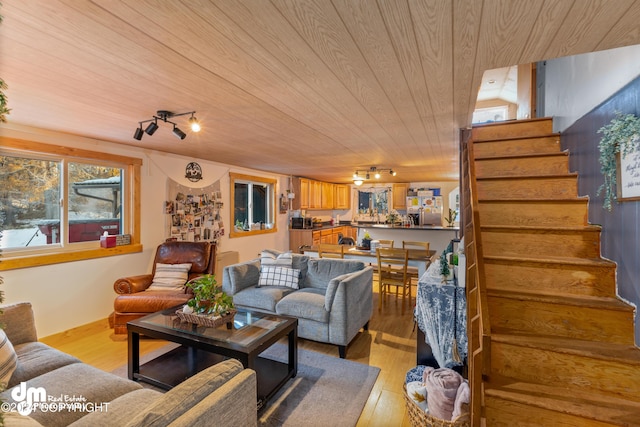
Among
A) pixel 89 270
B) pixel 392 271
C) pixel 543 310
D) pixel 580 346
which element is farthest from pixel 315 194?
pixel 580 346

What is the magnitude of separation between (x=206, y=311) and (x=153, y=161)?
2.64m

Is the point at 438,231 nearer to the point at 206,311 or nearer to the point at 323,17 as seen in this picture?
the point at 206,311

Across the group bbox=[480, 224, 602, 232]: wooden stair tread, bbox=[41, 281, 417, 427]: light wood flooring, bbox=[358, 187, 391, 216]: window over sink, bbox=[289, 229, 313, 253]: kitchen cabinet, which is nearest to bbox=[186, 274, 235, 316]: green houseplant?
bbox=[41, 281, 417, 427]: light wood flooring

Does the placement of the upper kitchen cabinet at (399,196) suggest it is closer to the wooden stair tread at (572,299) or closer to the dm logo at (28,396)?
the wooden stair tread at (572,299)

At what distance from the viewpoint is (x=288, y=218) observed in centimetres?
704

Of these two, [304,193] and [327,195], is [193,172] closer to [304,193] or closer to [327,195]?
[304,193]

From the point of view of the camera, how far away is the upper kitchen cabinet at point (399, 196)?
820 centimetres

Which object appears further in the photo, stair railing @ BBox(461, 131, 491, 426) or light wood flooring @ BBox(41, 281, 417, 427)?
light wood flooring @ BBox(41, 281, 417, 427)

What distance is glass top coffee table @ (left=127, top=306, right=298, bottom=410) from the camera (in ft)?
6.90

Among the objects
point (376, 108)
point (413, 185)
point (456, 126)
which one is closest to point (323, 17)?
point (376, 108)

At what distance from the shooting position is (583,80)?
226 centimetres

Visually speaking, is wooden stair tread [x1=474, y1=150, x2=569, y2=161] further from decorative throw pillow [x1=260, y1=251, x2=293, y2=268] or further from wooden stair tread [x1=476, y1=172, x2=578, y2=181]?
decorative throw pillow [x1=260, y1=251, x2=293, y2=268]

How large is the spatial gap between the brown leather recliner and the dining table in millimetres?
1723

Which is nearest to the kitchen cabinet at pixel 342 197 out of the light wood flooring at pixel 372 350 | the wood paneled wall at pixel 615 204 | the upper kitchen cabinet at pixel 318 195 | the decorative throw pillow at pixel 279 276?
the upper kitchen cabinet at pixel 318 195
